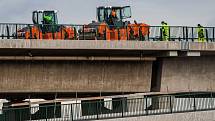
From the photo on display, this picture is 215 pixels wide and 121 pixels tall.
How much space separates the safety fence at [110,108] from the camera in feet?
83.4

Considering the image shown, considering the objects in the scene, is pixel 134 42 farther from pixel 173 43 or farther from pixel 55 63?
pixel 55 63

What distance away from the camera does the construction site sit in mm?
25750

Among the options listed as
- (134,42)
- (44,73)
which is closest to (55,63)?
(44,73)

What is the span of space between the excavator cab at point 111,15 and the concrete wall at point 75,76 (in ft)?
15.1

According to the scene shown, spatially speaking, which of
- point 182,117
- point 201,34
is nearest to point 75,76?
point 182,117

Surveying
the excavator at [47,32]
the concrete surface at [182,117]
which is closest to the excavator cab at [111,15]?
the excavator at [47,32]

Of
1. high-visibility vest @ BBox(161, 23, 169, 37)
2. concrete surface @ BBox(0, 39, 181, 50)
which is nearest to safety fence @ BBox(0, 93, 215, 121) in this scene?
concrete surface @ BBox(0, 39, 181, 50)

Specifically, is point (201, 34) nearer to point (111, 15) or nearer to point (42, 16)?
point (111, 15)

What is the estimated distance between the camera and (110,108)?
2711 cm

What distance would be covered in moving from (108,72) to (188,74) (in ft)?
16.6

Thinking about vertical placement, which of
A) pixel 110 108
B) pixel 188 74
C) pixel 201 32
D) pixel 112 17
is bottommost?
pixel 110 108

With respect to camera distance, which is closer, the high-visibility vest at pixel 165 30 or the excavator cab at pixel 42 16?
the high-visibility vest at pixel 165 30

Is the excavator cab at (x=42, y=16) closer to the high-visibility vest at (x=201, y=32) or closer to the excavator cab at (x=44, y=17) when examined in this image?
the excavator cab at (x=44, y=17)

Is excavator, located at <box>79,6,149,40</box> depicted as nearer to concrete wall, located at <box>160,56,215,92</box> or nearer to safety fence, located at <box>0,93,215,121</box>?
concrete wall, located at <box>160,56,215,92</box>
